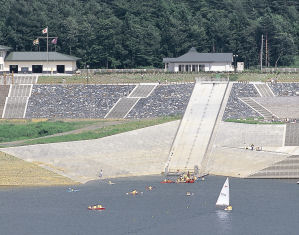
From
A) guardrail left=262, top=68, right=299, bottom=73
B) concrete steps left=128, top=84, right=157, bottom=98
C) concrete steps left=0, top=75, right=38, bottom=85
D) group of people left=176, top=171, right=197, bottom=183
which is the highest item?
guardrail left=262, top=68, right=299, bottom=73

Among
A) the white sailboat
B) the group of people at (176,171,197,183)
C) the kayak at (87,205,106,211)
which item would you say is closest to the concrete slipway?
the group of people at (176,171,197,183)

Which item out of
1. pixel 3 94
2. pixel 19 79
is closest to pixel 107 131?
pixel 3 94

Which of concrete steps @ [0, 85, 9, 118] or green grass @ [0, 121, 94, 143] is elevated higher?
concrete steps @ [0, 85, 9, 118]

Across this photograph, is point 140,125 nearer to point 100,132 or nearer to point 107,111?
point 100,132

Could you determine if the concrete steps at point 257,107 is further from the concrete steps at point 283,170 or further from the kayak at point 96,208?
the kayak at point 96,208

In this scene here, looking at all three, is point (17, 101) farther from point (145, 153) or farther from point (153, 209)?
point (153, 209)

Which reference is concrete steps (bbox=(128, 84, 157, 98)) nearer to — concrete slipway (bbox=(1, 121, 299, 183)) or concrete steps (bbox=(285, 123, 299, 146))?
concrete slipway (bbox=(1, 121, 299, 183))

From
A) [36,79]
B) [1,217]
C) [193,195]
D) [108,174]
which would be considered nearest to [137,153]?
[108,174]
